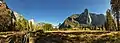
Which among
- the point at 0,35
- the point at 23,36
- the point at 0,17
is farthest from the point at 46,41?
the point at 0,17

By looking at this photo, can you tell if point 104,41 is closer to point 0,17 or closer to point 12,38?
point 12,38

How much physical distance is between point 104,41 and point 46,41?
8.61 metres

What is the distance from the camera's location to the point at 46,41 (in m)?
31.0

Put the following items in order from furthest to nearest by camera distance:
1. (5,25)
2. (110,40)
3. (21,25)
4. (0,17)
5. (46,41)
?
(21,25)
(5,25)
(0,17)
(46,41)
(110,40)

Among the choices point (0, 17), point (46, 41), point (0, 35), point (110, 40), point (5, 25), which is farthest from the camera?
point (5, 25)

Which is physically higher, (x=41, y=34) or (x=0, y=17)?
(x=0, y=17)

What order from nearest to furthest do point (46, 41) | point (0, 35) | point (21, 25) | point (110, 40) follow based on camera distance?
point (110, 40), point (46, 41), point (0, 35), point (21, 25)

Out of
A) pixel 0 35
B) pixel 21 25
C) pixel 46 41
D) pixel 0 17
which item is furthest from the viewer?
pixel 21 25

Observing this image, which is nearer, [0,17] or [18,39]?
[18,39]

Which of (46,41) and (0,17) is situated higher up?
(0,17)

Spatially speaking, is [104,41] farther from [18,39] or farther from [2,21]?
[2,21]

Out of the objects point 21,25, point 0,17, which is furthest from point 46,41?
point 21,25

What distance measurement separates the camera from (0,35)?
1308 inches

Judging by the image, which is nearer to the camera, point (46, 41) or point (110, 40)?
point (110, 40)
